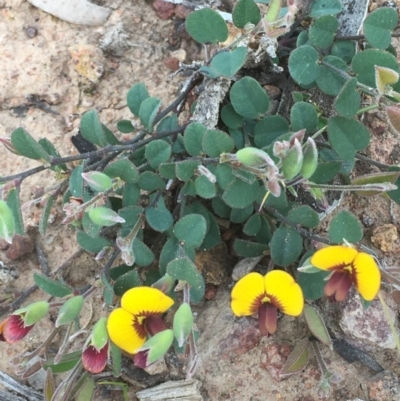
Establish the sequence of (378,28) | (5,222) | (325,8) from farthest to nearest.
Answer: (325,8) < (378,28) < (5,222)

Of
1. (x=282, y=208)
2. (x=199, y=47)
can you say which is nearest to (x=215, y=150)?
(x=282, y=208)

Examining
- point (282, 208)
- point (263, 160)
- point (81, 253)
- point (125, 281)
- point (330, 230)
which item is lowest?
point (81, 253)

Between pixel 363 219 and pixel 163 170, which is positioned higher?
pixel 163 170

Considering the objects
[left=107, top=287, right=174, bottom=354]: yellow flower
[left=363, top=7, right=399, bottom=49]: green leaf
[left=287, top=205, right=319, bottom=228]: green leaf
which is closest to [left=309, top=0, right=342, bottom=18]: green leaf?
[left=363, top=7, right=399, bottom=49]: green leaf

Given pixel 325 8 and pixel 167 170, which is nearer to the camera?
pixel 167 170

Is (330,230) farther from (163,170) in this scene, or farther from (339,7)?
(339,7)

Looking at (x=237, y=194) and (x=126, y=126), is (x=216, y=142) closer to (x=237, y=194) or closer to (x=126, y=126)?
(x=237, y=194)

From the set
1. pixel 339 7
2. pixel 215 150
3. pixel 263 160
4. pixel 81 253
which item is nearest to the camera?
pixel 263 160

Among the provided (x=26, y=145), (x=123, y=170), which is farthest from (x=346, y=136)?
(x=26, y=145)
